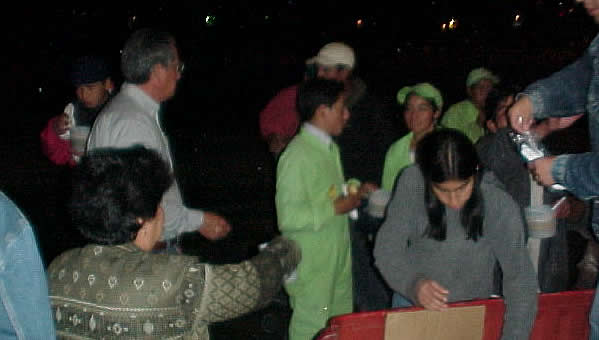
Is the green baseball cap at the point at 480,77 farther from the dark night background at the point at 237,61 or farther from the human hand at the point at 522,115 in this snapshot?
the human hand at the point at 522,115

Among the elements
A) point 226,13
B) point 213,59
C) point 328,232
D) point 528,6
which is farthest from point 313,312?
point 528,6

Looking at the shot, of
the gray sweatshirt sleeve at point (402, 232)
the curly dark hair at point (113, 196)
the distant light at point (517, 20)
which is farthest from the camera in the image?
the distant light at point (517, 20)

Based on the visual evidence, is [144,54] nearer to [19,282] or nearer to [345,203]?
[345,203]

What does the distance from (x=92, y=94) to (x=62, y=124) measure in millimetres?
296

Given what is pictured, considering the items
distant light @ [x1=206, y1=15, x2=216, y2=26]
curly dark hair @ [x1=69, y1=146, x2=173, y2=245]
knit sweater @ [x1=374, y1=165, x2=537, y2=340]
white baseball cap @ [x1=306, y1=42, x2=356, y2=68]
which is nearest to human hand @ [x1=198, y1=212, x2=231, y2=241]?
knit sweater @ [x1=374, y1=165, x2=537, y2=340]

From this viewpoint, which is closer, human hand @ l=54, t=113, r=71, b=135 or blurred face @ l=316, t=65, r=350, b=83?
human hand @ l=54, t=113, r=71, b=135

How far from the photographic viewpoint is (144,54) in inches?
147

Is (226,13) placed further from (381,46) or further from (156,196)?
(156,196)

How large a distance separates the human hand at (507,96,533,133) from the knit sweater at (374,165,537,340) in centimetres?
34

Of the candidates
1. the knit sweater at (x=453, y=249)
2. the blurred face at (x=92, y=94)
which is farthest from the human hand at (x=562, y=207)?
the blurred face at (x=92, y=94)

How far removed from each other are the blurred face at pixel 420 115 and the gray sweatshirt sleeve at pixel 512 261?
Answer: 1870mm

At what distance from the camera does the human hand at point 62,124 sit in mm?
4668

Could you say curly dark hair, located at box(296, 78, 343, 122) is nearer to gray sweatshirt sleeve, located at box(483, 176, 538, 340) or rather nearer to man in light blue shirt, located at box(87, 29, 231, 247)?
man in light blue shirt, located at box(87, 29, 231, 247)

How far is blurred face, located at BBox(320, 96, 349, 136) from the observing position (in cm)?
A: 412
